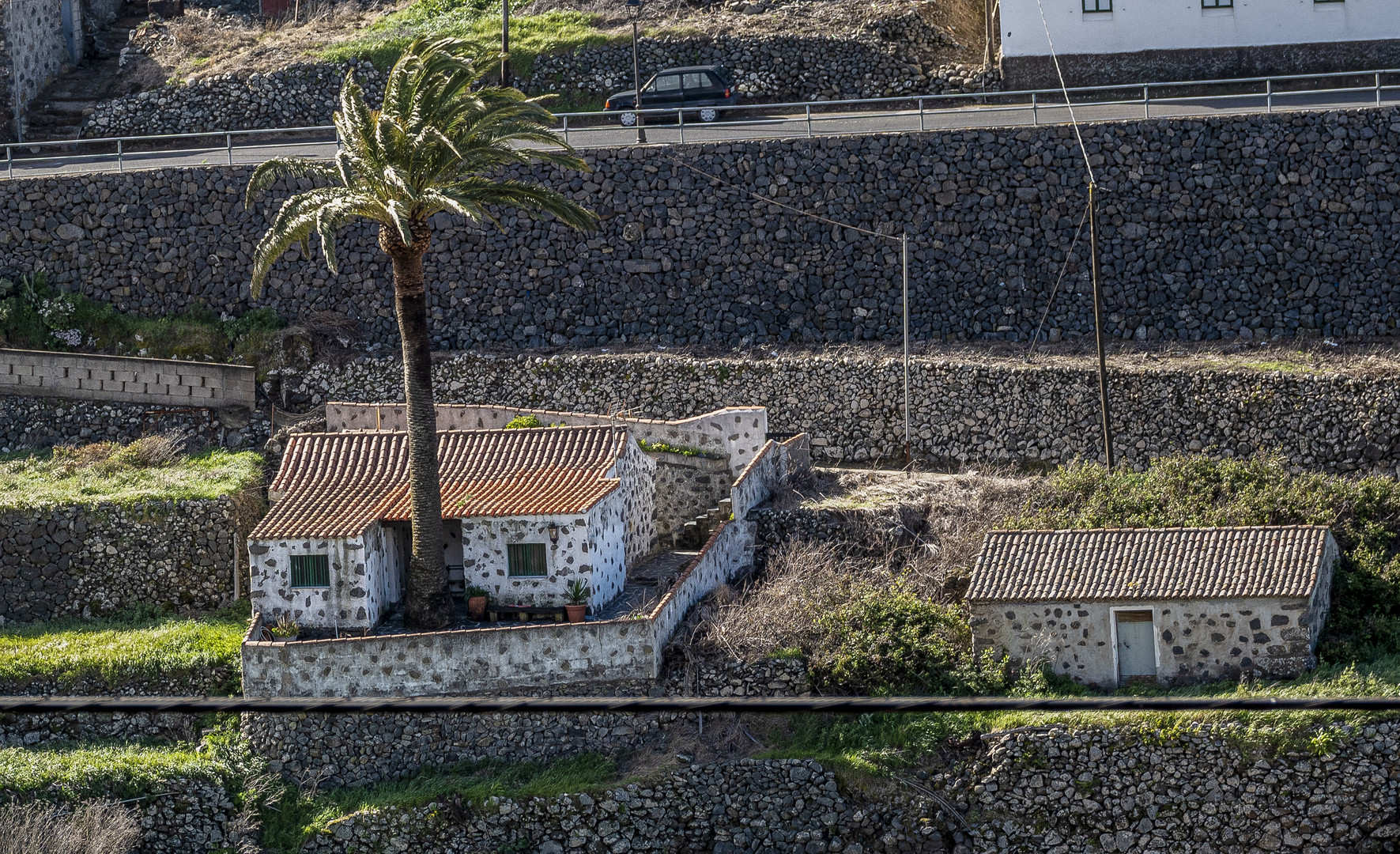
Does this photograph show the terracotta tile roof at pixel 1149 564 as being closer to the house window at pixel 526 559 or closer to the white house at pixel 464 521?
the white house at pixel 464 521

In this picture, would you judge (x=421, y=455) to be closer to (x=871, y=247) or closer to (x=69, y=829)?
(x=69, y=829)

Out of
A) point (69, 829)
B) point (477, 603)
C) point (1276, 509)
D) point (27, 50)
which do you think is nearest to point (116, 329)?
point (27, 50)

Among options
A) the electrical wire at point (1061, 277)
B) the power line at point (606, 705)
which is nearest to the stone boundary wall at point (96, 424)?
the electrical wire at point (1061, 277)

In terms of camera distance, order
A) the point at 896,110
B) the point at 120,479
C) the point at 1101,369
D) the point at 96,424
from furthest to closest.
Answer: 1. the point at 896,110
2. the point at 96,424
3. the point at 120,479
4. the point at 1101,369

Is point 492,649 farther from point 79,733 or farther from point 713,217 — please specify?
point 713,217

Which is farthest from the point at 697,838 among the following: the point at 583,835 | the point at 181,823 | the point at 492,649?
the point at 181,823

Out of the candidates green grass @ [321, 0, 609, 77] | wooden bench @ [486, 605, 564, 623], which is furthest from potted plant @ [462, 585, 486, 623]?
green grass @ [321, 0, 609, 77]

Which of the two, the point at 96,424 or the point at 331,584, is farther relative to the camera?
the point at 96,424
